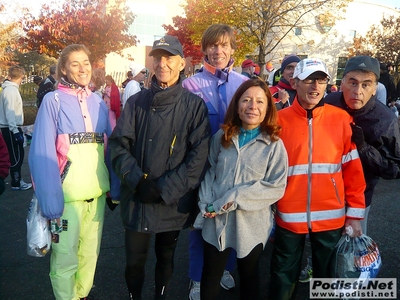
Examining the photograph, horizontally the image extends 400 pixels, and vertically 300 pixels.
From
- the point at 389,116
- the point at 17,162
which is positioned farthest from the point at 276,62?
the point at 389,116

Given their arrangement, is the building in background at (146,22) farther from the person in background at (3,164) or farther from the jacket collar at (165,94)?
the jacket collar at (165,94)

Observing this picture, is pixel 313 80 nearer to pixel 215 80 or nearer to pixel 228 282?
pixel 215 80

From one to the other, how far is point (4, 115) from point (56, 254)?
4149 millimetres

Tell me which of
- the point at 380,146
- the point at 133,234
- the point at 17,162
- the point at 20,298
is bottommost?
the point at 20,298

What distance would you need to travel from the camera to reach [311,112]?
92.3 inches

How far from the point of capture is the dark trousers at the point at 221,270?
7.70 ft

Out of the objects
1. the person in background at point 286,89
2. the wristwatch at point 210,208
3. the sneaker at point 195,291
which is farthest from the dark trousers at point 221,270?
the person in background at point 286,89

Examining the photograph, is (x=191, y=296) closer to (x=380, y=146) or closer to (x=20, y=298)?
(x=20, y=298)

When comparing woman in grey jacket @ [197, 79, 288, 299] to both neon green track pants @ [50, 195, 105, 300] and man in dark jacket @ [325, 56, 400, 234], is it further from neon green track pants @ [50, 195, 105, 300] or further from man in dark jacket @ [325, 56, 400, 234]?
neon green track pants @ [50, 195, 105, 300]

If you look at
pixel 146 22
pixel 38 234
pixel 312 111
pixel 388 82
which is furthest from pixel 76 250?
pixel 146 22

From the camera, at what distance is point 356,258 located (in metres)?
2.30

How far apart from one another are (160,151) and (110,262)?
1.89 m

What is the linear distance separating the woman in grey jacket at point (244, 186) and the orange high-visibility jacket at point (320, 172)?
0.12 metres

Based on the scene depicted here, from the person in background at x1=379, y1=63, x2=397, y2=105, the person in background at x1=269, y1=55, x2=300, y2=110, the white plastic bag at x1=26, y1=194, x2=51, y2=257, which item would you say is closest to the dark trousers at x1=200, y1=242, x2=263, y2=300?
the white plastic bag at x1=26, y1=194, x2=51, y2=257
